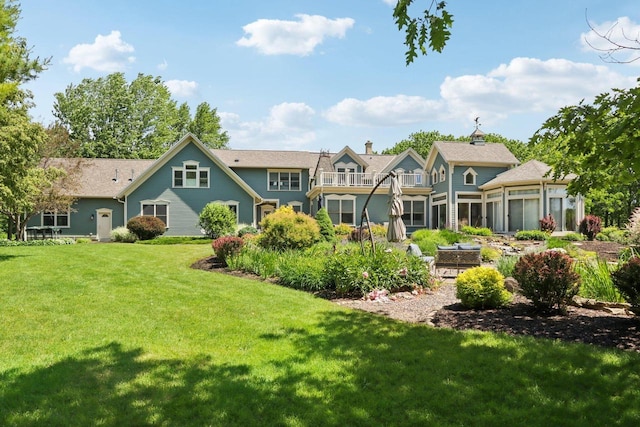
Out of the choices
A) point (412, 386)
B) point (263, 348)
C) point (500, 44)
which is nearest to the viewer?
point (412, 386)

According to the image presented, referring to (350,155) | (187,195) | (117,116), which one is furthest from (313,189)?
(117,116)

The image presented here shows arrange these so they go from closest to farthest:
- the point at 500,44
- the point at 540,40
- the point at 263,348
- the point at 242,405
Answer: the point at 242,405 → the point at 263,348 → the point at 540,40 → the point at 500,44

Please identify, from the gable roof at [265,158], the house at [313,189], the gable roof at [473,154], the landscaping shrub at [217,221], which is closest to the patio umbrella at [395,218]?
the landscaping shrub at [217,221]

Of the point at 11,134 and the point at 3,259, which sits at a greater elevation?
the point at 11,134

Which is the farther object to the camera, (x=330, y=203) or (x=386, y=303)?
(x=330, y=203)

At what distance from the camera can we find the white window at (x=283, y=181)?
105 ft

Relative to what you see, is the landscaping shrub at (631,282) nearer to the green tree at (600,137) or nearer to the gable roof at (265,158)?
the green tree at (600,137)

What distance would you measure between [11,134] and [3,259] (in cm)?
385

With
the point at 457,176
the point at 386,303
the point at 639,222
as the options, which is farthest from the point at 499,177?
the point at 386,303

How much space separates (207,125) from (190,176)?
25013 millimetres

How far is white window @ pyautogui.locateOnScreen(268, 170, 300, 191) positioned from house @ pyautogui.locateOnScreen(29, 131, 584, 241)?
3.0 inches

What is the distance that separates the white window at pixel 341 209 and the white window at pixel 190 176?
8.48 m

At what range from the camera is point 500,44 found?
22.5ft

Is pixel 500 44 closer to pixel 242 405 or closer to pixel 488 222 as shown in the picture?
pixel 242 405
